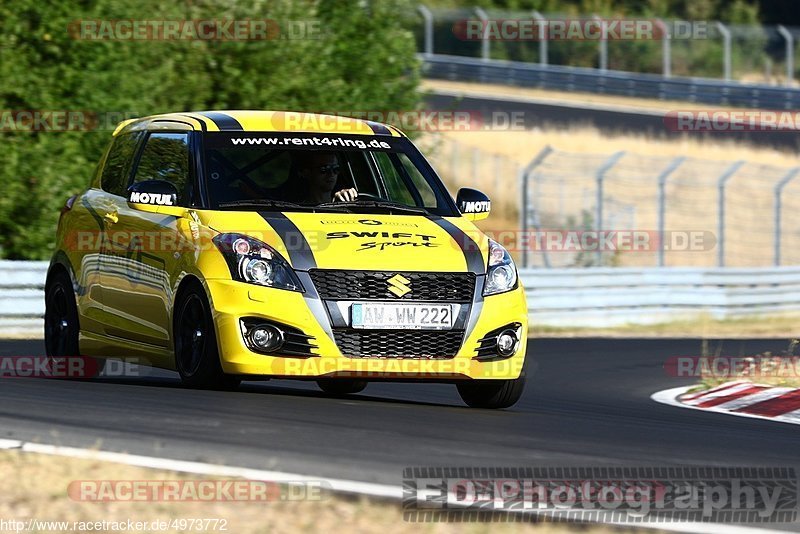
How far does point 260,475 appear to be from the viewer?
6871 mm

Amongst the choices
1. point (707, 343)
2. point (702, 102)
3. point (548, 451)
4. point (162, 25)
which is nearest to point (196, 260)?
point (548, 451)

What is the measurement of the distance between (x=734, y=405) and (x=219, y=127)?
4279 mm

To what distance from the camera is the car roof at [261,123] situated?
10930 millimetres

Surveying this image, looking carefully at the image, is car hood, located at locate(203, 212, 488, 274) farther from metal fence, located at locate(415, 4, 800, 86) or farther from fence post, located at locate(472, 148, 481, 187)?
metal fence, located at locate(415, 4, 800, 86)

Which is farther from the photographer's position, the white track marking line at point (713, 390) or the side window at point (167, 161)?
the white track marking line at point (713, 390)

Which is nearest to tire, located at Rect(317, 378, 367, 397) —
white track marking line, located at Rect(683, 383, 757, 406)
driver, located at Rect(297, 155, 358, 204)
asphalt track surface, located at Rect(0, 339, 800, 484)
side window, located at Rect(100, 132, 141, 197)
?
asphalt track surface, located at Rect(0, 339, 800, 484)

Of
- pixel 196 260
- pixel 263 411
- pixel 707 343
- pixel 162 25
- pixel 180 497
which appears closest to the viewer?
pixel 180 497

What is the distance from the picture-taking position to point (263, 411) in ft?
30.0

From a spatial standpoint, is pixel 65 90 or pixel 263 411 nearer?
pixel 263 411

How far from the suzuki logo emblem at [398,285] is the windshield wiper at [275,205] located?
869 mm

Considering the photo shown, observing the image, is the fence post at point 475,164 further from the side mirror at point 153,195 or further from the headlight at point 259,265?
the headlight at point 259,265

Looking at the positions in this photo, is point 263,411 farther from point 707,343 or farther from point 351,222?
point 707,343

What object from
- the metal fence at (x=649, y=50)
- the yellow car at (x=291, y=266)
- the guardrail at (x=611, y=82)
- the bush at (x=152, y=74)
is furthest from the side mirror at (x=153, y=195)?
the metal fence at (x=649, y=50)

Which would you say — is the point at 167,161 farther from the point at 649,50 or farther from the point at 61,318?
the point at 649,50
